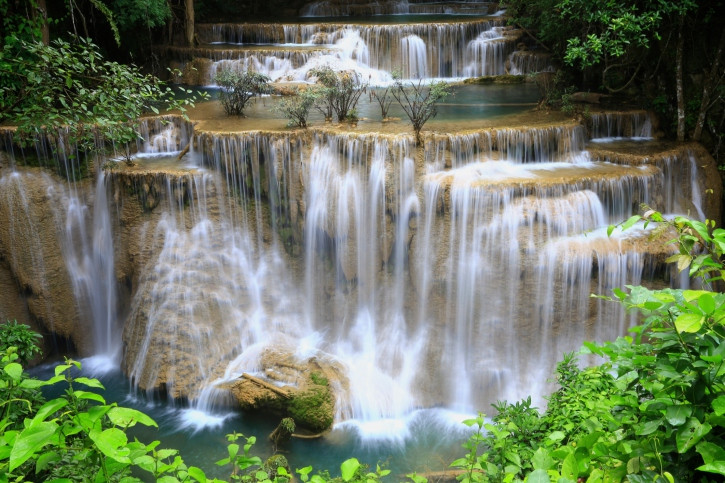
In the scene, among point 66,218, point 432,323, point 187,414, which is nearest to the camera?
point 187,414

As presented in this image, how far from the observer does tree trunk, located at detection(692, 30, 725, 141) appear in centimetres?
1005

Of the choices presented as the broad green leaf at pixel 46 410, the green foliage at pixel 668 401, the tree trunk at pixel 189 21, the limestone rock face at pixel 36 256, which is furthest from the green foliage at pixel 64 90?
the tree trunk at pixel 189 21

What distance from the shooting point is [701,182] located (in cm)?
978

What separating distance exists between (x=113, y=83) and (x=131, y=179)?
172 inches

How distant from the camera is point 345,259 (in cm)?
965

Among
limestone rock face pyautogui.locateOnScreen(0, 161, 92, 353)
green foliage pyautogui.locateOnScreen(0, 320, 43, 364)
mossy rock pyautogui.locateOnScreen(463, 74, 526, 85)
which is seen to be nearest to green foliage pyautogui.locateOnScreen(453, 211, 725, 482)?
green foliage pyautogui.locateOnScreen(0, 320, 43, 364)

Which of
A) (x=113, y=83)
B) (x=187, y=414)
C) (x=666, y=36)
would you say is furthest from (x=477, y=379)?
(x=666, y=36)

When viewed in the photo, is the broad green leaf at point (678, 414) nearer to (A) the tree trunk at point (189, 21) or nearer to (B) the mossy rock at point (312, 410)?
(B) the mossy rock at point (312, 410)

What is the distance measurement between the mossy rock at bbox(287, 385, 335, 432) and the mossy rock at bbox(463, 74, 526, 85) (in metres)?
A: 9.84

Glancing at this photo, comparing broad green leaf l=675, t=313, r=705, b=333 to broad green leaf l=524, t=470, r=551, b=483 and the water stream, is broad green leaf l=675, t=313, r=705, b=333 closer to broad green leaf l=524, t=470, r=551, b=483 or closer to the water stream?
broad green leaf l=524, t=470, r=551, b=483

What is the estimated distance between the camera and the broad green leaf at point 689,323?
204 centimetres

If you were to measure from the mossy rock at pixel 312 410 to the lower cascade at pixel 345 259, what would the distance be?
0.03 m

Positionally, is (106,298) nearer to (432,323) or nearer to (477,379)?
(432,323)

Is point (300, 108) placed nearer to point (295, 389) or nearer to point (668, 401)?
point (295, 389)
